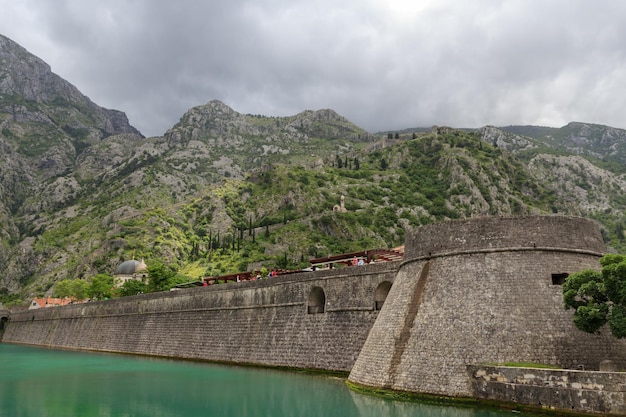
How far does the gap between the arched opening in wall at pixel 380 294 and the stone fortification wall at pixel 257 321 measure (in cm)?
16

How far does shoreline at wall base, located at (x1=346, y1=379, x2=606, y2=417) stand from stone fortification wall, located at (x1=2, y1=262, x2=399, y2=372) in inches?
280

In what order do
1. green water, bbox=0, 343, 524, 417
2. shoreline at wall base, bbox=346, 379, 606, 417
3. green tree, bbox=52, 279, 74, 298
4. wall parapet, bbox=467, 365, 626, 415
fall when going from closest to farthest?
wall parapet, bbox=467, 365, 626, 415 < shoreline at wall base, bbox=346, 379, 606, 417 < green water, bbox=0, 343, 524, 417 < green tree, bbox=52, 279, 74, 298

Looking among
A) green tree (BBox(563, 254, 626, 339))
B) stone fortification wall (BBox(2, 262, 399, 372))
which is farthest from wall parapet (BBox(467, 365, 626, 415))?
stone fortification wall (BBox(2, 262, 399, 372))

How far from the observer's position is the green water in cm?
2009

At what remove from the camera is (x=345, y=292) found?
29766 millimetres

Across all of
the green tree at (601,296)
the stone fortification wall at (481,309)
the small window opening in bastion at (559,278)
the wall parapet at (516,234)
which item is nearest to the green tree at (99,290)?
the stone fortification wall at (481,309)

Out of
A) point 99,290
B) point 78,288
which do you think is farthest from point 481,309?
point 78,288

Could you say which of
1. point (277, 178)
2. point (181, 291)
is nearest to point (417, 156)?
point (277, 178)

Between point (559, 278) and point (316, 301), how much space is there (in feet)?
52.4

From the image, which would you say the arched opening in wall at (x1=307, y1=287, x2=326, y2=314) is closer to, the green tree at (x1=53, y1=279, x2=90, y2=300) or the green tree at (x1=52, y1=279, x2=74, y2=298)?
the green tree at (x1=53, y1=279, x2=90, y2=300)

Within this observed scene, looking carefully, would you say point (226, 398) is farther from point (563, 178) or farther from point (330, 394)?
point (563, 178)

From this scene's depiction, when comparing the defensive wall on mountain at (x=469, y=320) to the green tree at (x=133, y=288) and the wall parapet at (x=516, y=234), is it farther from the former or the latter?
the green tree at (x=133, y=288)

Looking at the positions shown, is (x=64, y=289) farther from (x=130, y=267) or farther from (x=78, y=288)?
(x=130, y=267)

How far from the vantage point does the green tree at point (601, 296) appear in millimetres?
17703
